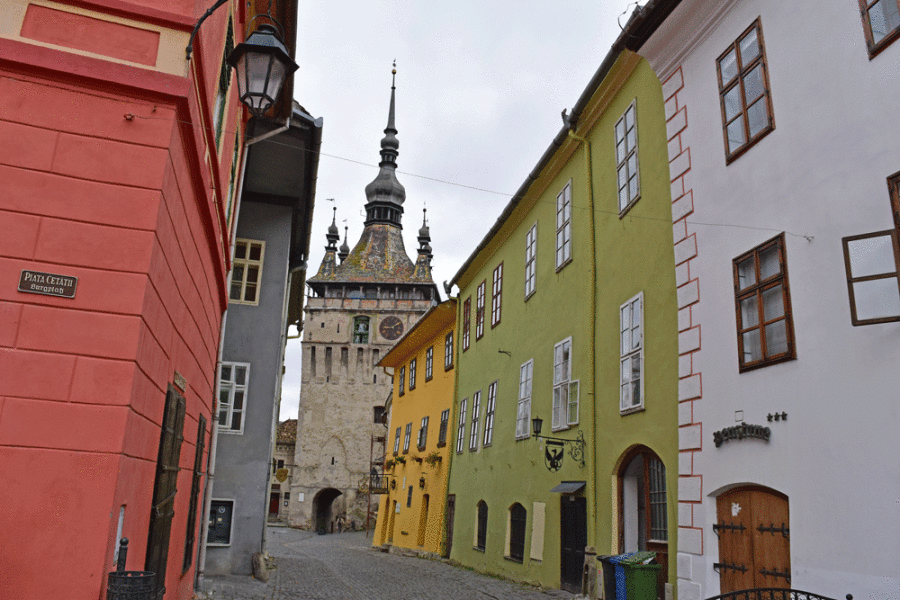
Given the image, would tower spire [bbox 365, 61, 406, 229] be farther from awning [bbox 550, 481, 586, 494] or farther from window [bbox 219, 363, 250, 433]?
awning [bbox 550, 481, 586, 494]

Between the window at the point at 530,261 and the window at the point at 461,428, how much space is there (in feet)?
18.1

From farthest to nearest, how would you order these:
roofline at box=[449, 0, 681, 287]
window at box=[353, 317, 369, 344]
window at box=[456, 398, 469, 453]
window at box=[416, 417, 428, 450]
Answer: window at box=[353, 317, 369, 344], window at box=[416, 417, 428, 450], window at box=[456, 398, 469, 453], roofline at box=[449, 0, 681, 287]

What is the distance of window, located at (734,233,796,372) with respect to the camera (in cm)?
701

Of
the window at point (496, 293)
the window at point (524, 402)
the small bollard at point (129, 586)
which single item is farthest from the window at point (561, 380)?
the small bollard at point (129, 586)

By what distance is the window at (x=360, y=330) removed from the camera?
194 feet

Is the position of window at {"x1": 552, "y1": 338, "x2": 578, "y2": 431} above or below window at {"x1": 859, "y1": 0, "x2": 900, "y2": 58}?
below

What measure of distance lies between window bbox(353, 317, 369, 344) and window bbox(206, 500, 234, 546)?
145ft

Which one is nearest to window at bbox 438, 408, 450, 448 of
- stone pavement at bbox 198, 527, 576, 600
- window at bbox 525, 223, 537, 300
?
stone pavement at bbox 198, 527, 576, 600

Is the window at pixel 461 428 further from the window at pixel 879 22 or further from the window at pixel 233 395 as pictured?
the window at pixel 879 22

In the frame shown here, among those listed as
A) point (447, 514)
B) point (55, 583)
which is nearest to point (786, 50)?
point (55, 583)

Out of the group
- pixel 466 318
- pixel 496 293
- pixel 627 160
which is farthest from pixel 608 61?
pixel 466 318

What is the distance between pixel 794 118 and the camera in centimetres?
716

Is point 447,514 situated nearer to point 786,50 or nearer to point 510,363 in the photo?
point 510,363

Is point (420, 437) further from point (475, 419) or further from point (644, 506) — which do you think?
point (644, 506)
